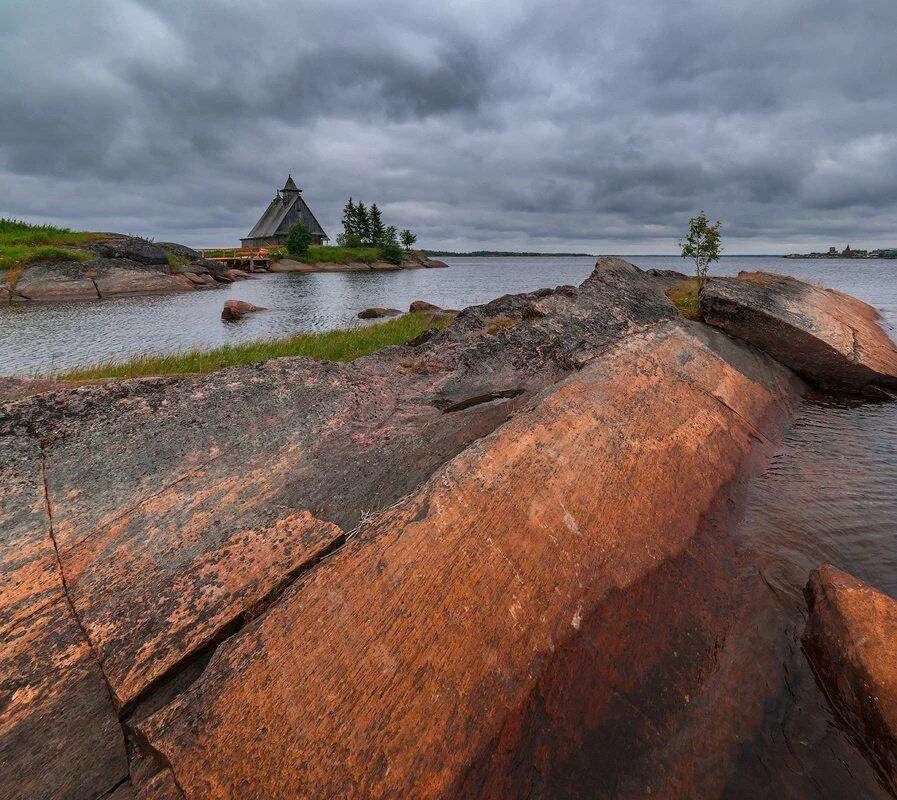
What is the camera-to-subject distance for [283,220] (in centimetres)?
9488

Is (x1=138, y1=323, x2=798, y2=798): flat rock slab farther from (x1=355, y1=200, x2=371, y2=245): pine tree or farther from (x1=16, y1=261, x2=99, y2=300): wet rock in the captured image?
(x1=355, y1=200, x2=371, y2=245): pine tree

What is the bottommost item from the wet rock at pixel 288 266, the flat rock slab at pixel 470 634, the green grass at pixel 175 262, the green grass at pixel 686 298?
the wet rock at pixel 288 266

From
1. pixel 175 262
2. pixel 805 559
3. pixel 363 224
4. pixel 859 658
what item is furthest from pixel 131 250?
pixel 363 224

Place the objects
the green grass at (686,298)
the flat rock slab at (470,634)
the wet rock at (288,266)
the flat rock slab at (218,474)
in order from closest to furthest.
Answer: the flat rock slab at (470,634) < the flat rock slab at (218,474) < the green grass at (686,298) < the wet rock at (288,266)

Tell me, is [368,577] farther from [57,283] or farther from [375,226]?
[375,226]

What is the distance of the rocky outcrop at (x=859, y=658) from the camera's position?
332 cm

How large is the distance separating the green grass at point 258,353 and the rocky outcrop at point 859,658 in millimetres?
8956

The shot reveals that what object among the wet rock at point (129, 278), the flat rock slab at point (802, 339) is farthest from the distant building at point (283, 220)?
the flat rock slab at point (802, 339)

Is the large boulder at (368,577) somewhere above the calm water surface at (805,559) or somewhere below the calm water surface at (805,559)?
above

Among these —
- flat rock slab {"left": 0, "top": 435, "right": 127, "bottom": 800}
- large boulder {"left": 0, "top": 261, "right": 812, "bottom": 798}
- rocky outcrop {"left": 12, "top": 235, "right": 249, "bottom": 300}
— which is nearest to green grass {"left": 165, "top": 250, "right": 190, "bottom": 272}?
rocky outcrop {"left": 12, "top": 235, "right": 249, "bottom": 300}

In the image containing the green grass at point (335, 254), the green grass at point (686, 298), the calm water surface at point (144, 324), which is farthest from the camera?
the green grass at point (335, 254)

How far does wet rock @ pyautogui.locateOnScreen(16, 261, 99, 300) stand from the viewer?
1411 inches

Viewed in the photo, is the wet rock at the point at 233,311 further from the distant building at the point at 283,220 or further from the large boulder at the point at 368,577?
the distant building at the point at 283,220

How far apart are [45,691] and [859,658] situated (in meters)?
6.15
